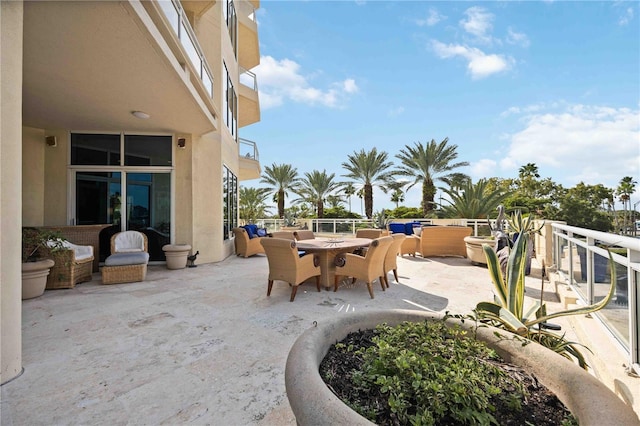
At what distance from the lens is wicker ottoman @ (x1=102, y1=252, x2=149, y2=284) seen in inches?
188

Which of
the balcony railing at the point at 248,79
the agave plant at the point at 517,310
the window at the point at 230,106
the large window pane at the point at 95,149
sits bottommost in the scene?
the agave plant at the point at 517,310

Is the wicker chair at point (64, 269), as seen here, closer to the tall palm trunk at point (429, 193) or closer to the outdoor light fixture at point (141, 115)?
the outdoor light fixture at point (141, 115)

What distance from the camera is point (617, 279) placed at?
1810mm

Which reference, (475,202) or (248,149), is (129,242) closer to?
(248,149)

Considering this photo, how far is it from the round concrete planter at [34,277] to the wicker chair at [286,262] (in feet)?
10.3

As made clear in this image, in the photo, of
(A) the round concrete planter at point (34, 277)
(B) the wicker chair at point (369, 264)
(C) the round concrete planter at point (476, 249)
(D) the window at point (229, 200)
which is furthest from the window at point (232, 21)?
(C) the round concrete planter at point (476, 249)

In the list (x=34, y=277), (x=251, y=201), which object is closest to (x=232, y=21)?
(x=34, y=277)

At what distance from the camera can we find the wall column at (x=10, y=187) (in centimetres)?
201

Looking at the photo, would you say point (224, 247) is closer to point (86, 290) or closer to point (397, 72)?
point (86, 290)

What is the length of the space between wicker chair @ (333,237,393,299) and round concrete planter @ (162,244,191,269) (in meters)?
3.70

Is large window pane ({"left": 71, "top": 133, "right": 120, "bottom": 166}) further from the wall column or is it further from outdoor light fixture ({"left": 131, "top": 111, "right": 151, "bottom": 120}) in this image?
the wall column

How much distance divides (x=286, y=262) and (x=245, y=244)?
4.32 m

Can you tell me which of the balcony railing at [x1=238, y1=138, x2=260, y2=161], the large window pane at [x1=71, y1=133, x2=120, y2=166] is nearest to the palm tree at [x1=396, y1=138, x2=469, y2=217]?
the balcony railing at [x1=238, y1=138, x2=260, y2=161]

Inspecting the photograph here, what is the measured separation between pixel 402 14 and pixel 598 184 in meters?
33.6
